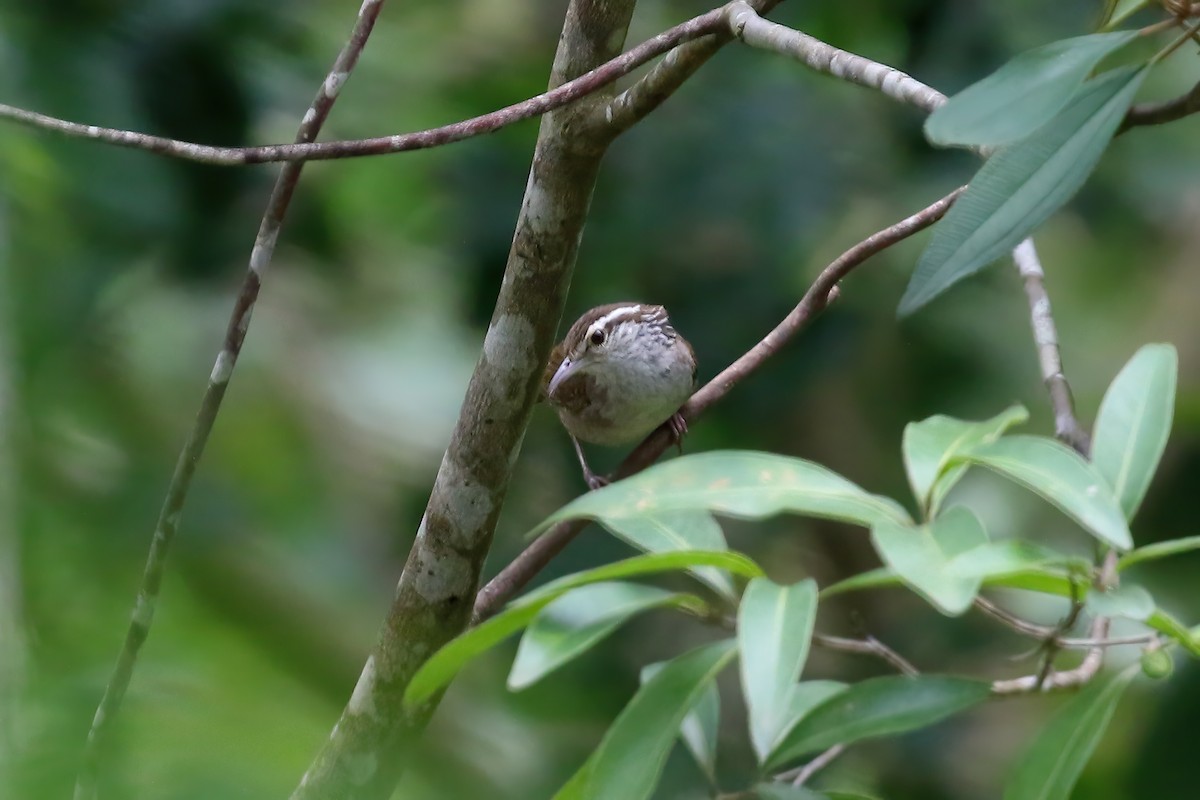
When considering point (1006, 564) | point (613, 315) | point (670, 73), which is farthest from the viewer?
point (613, 315)

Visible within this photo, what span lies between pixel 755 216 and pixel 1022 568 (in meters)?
3.09

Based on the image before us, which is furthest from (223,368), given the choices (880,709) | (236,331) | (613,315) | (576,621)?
(613,315)

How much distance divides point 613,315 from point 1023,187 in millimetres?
2452

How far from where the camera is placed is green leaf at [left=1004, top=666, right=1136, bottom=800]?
4.52ft

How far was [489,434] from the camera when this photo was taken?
2111 millimetres

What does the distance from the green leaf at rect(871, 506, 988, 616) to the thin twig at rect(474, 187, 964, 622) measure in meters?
0.83

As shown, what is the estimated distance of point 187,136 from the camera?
392 cm

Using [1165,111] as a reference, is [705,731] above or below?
below

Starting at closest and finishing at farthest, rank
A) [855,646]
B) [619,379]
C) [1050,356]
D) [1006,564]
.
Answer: [1006,564], [855,646], [1050,356], [619,379]

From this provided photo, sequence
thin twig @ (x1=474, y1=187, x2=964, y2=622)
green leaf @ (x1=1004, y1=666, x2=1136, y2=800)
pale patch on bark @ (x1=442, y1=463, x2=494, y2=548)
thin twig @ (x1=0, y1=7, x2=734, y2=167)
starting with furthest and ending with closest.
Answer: pale patch on bark @ (x1=442, y1=463, x2=494, y2=548)
thin twig @ (x1=474, y1=187, x2=964, y2=622)
thin twig @ (x1=0, y1=7, x2=734, y2=167)
green leaf @ (x1=1004, y1=666, x2=1136, y2=800)

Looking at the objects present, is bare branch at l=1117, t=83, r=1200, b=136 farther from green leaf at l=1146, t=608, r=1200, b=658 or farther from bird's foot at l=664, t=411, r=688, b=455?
bird's foot at l=664, t=411, r=688, b=455

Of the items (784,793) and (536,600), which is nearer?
(536,600)

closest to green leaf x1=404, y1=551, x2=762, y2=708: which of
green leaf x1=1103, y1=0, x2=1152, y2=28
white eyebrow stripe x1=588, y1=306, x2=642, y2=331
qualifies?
green leaf x1=1103, y1=0, x2=1152, y2=28

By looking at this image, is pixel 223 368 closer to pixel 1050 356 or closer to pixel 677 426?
pixel 1050 356
